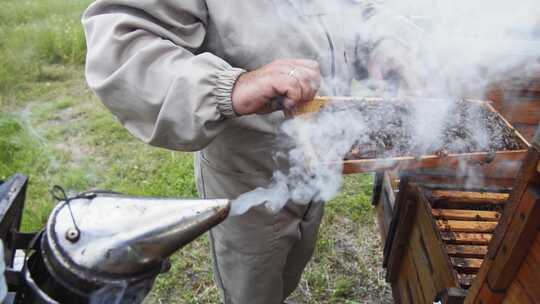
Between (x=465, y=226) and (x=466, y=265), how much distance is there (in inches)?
13.1

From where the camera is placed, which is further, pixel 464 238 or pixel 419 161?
pixel 464 238

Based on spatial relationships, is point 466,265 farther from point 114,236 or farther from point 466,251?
point 114,236

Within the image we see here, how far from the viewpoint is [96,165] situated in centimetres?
486

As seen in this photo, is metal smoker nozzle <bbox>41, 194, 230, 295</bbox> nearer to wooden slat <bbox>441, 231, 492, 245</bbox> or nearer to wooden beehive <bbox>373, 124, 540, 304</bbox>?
wooden beehive <bbox>373, 124, 540, 304</bbox>

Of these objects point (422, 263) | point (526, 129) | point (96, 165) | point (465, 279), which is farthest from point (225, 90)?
point (96, 165)

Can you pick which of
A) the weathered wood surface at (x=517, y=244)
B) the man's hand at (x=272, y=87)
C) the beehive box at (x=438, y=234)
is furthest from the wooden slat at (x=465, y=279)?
the man's hand at (x=272, y=87)

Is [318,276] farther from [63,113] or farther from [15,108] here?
[15,108]

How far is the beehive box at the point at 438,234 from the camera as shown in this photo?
1.99 metres

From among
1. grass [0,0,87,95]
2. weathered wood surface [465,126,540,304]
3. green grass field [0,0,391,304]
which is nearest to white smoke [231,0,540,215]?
weathered wood surface [465,126,540,304]

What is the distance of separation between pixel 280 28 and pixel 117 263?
1.26m

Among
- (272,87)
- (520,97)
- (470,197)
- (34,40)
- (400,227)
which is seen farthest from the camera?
(34,40)

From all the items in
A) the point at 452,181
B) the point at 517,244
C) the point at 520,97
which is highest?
the point at 517,244

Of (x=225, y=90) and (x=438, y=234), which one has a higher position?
(x=225, y=90)

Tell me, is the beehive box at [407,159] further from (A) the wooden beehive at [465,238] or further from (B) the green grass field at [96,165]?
(B) the green grass field at [96,165]
